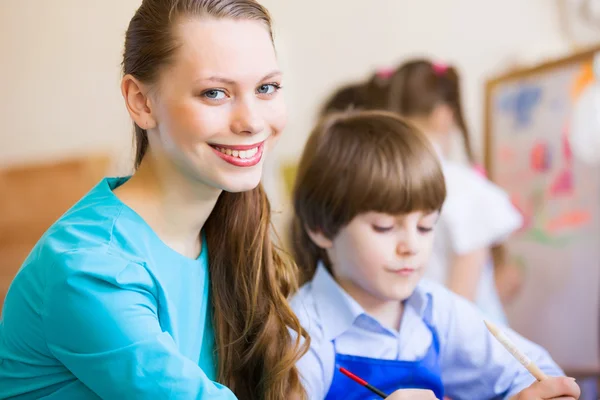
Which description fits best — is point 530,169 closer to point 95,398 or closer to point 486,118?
point 486,118

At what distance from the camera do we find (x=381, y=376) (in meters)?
0.88

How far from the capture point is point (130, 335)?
0.67m

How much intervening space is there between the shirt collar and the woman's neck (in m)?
0.21

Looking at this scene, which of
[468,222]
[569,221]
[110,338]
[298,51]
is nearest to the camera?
[110,338]

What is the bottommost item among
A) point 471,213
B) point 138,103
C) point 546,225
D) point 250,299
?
point 546,225

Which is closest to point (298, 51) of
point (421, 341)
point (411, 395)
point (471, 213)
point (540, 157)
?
point (540, 157)

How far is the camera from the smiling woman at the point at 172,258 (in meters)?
0.67

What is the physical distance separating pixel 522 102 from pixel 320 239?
1049 millimetres

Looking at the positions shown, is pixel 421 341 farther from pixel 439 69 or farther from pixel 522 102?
pixel 522 102

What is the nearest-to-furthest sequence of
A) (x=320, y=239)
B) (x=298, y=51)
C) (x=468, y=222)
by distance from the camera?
(x=320, y=239) < (x=468, y=222) < (x=298, y=51)

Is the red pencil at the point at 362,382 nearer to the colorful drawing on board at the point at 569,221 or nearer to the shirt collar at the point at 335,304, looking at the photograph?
the shirt collar at the point at 335,304

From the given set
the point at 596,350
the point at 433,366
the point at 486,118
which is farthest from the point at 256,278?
the point at 486,118

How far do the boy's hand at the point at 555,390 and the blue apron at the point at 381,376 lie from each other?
0.13 metres

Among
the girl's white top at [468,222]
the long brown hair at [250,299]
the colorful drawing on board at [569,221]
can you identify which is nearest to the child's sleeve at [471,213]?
the girl's white top at [468,222]
